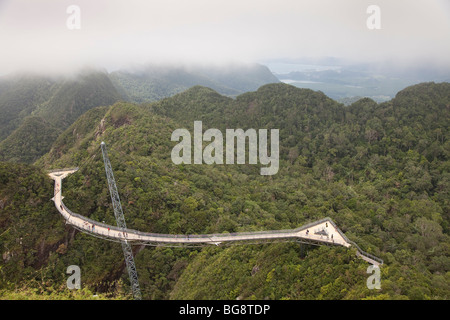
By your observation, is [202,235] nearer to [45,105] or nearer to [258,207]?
[258,207]

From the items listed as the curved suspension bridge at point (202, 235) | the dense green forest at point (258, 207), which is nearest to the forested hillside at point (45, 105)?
the dense green forest at point (258, 207)

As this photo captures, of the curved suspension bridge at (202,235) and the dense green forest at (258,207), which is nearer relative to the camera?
the dense green forest at (258,207)

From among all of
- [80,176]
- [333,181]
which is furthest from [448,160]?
[80,176]

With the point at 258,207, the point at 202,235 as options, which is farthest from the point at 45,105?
the point at 202,235

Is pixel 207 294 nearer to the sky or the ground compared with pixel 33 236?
nearer to the ground

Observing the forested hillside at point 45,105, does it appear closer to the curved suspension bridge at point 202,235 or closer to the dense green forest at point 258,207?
the dense green forest at point 258,207
